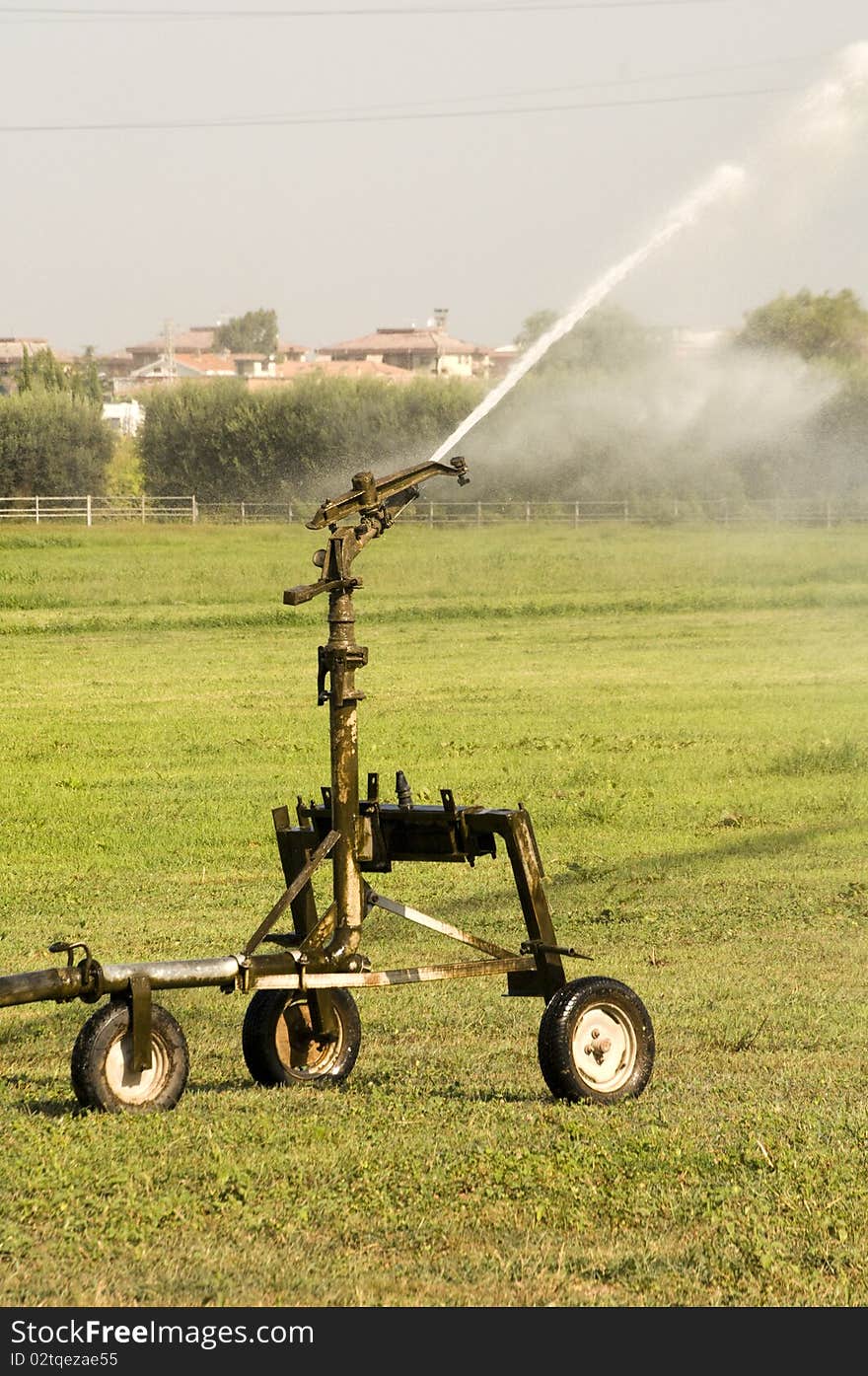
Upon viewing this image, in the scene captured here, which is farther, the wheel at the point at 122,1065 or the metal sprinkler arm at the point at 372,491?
the metal sprinkler arm at the point at 372,491

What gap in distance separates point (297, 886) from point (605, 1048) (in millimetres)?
1345

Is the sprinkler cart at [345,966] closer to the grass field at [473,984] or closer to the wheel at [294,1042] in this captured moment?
the wheel at [294,1042]

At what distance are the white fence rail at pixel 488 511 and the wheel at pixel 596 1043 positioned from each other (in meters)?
51.4

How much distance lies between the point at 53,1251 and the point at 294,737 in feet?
57.3

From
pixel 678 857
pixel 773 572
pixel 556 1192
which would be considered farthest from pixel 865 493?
pixel 556 1192

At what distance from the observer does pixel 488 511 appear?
6588cm

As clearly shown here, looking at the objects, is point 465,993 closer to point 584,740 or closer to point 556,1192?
point 556,1192

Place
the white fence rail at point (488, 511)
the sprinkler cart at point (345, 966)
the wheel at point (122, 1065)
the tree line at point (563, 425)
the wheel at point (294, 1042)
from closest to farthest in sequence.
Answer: the wheel at point (122, 1065), the sprinkler cart at point (345, 966), the wheel at point (294, 1042), the tree line at point (563, 425), the white fence rail at point (488, 511)

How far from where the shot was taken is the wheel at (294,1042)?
7.54 m

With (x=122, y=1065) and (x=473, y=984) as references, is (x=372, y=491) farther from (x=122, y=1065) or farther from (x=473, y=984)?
(x=473, y=984)

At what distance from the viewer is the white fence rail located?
6084 cm

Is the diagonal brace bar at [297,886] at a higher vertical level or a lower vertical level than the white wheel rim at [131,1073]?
higher

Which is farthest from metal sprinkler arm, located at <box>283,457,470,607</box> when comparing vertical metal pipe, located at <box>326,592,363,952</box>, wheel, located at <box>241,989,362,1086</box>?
wheel, located at <box>241,989,362,1086</box>

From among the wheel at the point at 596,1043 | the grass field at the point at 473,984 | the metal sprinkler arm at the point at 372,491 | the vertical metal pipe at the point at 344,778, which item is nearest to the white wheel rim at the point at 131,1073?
the grass field at the point at 473,984
